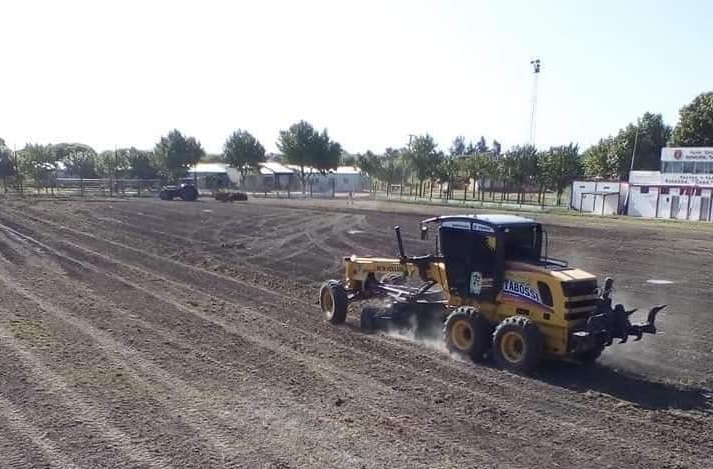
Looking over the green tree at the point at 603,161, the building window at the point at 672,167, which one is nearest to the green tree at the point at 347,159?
the green tree at the point at 603,161

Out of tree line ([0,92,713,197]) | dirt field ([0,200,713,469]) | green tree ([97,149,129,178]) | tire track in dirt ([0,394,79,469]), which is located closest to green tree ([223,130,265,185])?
tree line ([0,92,713,197])

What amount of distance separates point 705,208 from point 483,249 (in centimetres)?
4224

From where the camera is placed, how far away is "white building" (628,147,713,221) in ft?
156

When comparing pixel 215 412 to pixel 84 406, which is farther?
pixel 84 406

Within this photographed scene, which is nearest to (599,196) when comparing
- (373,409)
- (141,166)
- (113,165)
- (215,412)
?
(373,409)

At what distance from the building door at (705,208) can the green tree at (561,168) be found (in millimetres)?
13919

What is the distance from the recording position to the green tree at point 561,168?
198ft

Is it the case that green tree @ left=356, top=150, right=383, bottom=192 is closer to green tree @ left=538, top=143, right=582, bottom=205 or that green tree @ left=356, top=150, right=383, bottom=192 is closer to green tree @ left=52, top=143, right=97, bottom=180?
green tree @ left=538, top=143, right=582, bottom=205

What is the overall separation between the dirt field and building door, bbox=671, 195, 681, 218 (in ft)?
107

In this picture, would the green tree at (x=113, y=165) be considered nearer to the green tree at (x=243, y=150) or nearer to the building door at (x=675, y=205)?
the green tree at (x=243, y=150)

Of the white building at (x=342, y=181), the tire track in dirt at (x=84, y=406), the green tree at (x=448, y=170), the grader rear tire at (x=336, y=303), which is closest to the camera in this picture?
the tire track in dirt at (x=84, y=406)

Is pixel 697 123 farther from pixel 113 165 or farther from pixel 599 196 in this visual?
pixel 113 165

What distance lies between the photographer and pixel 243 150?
8656 cm

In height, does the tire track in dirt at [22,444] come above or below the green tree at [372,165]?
below
